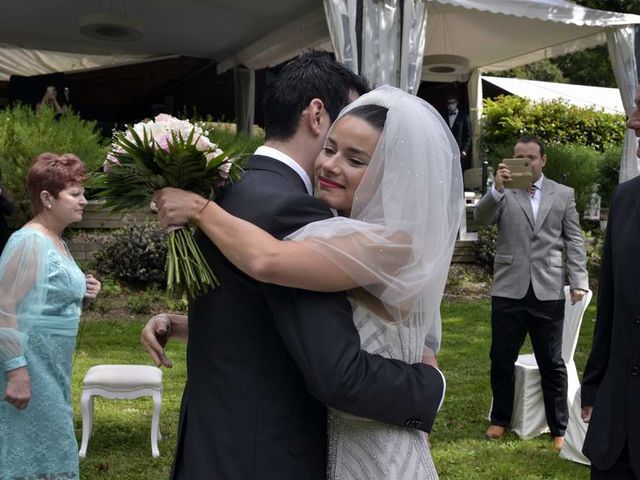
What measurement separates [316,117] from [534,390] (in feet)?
14.8

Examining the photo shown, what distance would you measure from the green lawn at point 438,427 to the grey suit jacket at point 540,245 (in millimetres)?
1143

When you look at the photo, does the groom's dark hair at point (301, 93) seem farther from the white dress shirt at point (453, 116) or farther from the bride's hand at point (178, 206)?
the white dress shirt at point (453, 116)

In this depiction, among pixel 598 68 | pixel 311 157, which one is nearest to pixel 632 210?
pixel 311 157

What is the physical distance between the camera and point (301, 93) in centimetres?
198

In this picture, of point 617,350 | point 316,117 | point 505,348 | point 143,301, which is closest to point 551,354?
point 505,348

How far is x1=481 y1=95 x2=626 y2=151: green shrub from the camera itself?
1559 cm

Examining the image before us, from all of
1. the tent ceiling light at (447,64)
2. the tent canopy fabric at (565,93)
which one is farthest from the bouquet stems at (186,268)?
the tent canopy fabric at (565,93)

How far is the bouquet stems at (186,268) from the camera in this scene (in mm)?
1857


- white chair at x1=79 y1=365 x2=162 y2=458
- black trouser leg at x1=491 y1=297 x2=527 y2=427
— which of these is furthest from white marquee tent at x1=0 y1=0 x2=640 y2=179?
white chair at x1=79 y1=365 x2=162 y2=458

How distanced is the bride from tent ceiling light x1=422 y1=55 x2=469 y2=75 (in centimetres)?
1375

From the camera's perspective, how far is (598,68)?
25.4m

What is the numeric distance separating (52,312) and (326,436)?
2406mm

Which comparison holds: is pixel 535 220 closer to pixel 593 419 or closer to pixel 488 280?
pixel 593 419

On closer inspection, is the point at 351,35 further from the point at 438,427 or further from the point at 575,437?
the point at 575,437
